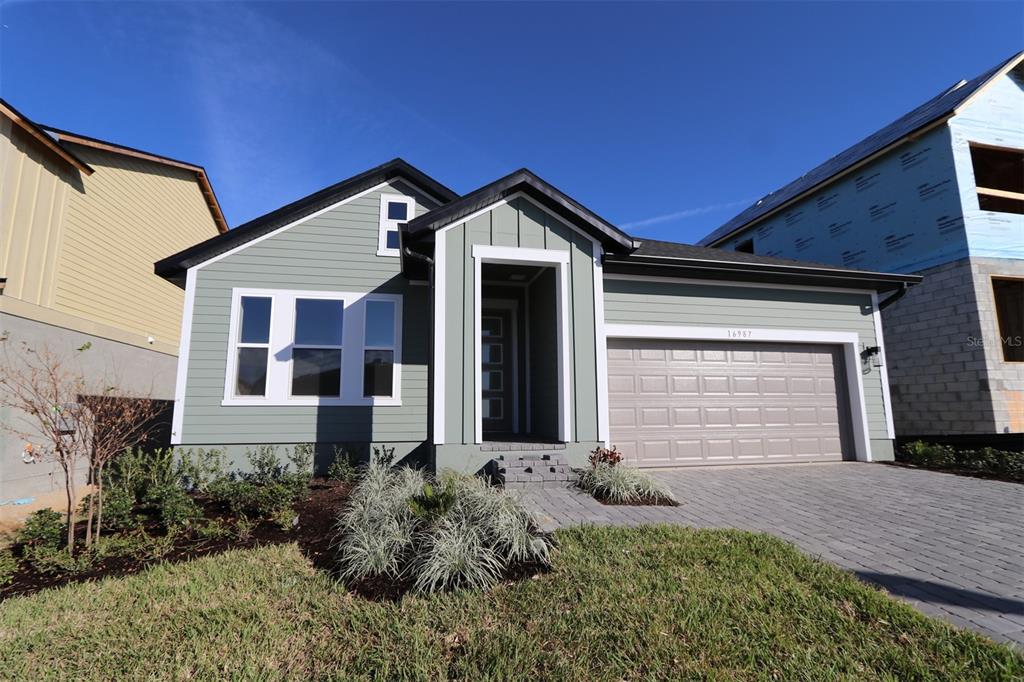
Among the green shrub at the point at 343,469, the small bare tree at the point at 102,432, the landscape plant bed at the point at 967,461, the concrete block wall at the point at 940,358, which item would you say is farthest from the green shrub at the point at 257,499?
the concrete block wall at the point at 940,358

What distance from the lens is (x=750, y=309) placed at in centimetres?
884


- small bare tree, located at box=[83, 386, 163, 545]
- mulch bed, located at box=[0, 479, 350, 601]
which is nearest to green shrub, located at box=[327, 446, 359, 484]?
mulch bed, located at box=[0, 479, 350, 601]

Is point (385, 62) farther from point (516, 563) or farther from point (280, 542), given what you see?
point (516, 563)

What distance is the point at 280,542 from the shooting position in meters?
4.24

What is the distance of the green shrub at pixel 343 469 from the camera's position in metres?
6.92

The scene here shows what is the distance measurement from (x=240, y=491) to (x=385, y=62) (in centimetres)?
851

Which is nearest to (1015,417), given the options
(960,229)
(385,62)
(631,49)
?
(960,229)

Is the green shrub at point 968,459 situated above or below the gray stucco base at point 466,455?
below

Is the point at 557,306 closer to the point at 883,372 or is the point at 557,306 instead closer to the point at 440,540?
the point at 440,540

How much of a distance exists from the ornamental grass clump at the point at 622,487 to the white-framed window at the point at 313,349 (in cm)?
386

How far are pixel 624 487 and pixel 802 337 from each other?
5860 millimetres

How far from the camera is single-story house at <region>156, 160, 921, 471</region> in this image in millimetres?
6730

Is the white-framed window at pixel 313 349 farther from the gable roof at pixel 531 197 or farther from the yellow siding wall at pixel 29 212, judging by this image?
the yellow siding wall at pixel 29 212

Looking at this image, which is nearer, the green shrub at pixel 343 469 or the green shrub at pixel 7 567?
the green shrub at pixel 7 567
